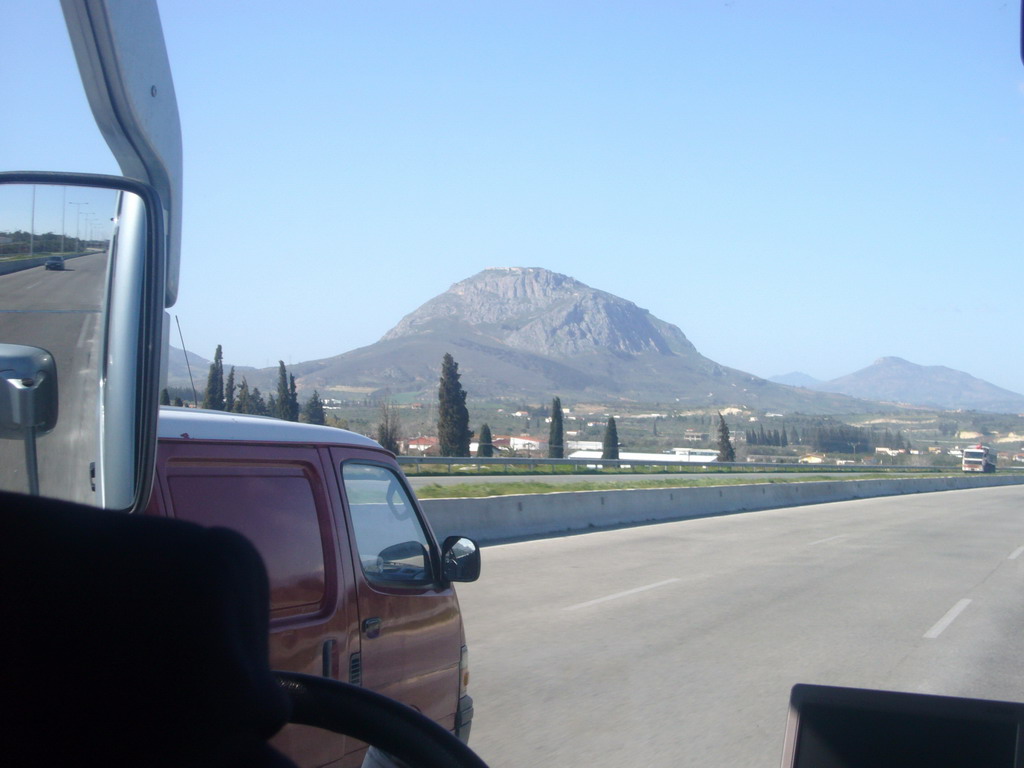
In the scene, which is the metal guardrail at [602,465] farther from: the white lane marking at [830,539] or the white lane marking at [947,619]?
the white lane marking at [947,619]

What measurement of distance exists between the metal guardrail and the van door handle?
26.4 meters

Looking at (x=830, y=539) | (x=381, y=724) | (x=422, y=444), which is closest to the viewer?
(x=381, y=724)

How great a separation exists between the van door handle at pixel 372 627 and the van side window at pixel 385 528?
173mm

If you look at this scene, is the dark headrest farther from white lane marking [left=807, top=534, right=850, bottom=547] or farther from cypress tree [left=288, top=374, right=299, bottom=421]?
white lane marking [left=807, top=534, right=850, bottom=547]

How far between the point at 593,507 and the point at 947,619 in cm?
1158

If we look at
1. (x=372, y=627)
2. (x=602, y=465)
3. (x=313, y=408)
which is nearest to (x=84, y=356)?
(x=372, y=627)

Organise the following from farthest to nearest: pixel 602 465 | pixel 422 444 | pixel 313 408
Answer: pixel 422 444 → pixel 602 465 → pixel 313 408

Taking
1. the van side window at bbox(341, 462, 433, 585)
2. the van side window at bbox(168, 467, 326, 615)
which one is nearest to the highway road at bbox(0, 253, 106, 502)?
the van side window at bbox(168, 467, 326, 615)

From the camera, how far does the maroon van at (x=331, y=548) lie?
338cm

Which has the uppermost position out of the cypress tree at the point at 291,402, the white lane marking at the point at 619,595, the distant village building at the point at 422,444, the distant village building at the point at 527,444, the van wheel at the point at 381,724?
the cypress tree at the point at 291,402

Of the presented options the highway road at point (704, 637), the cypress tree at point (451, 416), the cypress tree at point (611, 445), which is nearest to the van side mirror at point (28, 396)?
the highway road at point (704, 637)

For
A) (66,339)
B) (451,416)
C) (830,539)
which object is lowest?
(830,539)

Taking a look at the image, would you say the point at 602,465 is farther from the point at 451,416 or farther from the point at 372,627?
the point at 372,627

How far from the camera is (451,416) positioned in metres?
55.5
